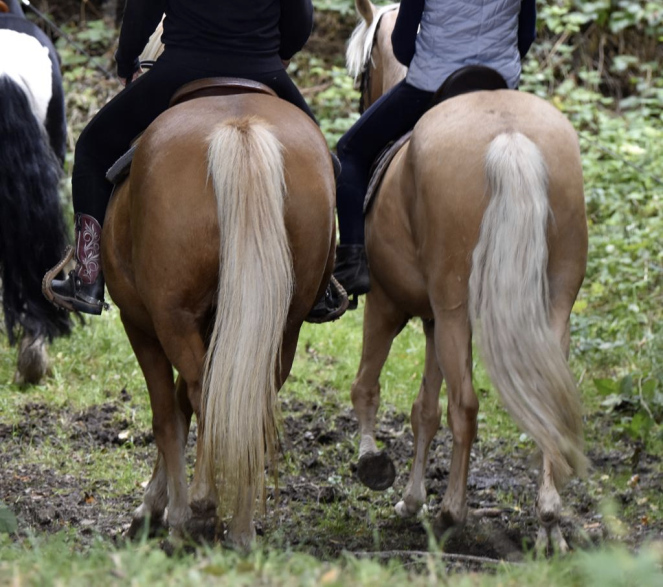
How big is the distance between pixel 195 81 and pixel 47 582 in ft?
8.02

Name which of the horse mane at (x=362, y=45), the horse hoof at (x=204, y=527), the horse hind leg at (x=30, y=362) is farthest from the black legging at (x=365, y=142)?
the horse hind leg at (x=30, y=362)

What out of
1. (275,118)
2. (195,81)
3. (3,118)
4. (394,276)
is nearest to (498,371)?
(394,276)

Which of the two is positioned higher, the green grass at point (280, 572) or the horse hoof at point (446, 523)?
the green grass at point (280, 572)

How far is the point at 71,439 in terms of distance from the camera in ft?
20.9

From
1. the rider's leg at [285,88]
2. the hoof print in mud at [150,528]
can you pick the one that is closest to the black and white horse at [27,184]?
the hoof print in mud at [150,528]

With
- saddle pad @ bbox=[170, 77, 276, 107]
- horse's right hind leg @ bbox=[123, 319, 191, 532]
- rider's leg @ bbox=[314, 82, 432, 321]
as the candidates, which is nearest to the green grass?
horse's right hind leg @ bbox=[123, 319, 191, 532]

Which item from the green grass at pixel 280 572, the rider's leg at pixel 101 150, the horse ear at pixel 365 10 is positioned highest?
the horse ear at pixel 365 10

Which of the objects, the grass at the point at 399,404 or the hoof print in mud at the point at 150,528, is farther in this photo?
the hoof print in mud at the point at 150,528

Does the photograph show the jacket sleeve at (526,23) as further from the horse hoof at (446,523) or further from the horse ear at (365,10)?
the horse hoof at (446,523)

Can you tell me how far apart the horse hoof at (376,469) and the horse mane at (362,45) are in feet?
7.56

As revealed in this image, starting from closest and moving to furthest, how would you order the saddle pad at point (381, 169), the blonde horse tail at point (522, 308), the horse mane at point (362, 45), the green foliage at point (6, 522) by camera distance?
the green foliage at point (6, 522), the blonde horse tail at point (522, 308), the saddle pad at point (381, 169), the horse mane at point (362, 45)

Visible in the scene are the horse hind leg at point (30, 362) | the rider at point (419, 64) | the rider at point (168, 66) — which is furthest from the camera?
the horse hind leg at point (30, 362)

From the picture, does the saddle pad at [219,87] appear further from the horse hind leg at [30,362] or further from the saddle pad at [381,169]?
the horse hind leg at [30,362]

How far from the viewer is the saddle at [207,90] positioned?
4.39m
